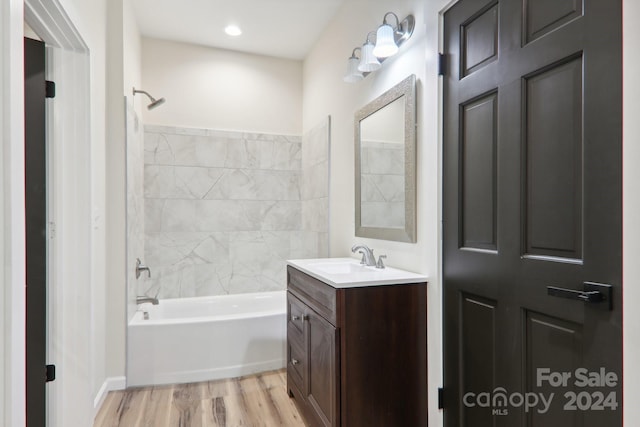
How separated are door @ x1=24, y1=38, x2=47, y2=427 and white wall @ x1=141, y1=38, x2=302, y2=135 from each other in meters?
1.64

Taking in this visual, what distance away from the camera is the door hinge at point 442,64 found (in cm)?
167

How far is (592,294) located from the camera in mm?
1027

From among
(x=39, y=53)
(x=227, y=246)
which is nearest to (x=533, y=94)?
(x=39, y=53)

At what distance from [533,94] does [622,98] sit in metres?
0.30

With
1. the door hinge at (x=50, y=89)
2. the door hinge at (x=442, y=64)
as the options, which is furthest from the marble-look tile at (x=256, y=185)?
the door hinge at (x=442, y=64)

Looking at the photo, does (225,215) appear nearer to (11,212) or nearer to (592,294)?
(11,212)

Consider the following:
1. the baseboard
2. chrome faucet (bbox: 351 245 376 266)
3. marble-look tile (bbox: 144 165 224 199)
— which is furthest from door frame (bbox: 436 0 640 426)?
marble-look tile (bbox: 144 165 224 199)

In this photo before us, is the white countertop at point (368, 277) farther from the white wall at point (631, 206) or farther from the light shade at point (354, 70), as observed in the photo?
the light shade at point (354, 70)

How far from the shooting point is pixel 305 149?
373cm

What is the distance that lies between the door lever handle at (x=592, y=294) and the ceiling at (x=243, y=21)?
2.55 metres

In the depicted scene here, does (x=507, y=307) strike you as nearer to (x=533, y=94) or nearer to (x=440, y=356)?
(x=440, y=356)

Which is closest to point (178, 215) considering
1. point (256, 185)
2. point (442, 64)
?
point (256, 185)

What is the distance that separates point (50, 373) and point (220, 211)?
1982mm

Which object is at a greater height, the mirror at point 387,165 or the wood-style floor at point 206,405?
the mirror at point 387,165
